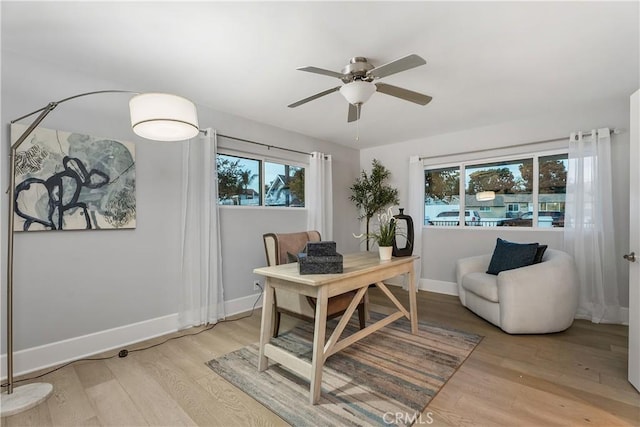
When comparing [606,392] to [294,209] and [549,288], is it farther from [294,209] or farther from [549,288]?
[294,209]

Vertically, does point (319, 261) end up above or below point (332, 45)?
below

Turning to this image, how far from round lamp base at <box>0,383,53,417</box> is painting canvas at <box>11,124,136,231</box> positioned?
43.7 inches

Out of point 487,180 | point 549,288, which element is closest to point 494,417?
point 549,288

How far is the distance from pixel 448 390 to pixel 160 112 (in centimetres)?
251

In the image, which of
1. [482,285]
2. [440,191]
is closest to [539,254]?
[482,285]

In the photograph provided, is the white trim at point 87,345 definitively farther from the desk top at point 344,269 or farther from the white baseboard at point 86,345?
the desk top at point 344,269

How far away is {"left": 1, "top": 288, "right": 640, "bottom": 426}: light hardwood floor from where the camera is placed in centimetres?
164

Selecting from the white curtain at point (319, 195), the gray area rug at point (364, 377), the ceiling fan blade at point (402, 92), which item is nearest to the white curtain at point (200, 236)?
the gray area rug at point (364, 377)

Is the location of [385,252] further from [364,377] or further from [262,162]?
[262,162]

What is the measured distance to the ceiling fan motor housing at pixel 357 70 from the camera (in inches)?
80.7

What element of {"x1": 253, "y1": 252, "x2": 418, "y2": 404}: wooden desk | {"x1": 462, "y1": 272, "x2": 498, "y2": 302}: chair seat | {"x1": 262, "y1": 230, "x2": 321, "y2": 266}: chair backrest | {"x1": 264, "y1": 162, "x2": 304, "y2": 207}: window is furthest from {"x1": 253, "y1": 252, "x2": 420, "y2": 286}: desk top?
{"x1": 264, "y1": 162, "x2": 304, "y2": 207}: window

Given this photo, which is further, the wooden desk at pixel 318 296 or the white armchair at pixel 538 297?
the white armchair at pixel 538 297

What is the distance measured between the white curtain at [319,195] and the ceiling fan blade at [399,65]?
241 centimetres

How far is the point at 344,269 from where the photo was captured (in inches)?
82.4
